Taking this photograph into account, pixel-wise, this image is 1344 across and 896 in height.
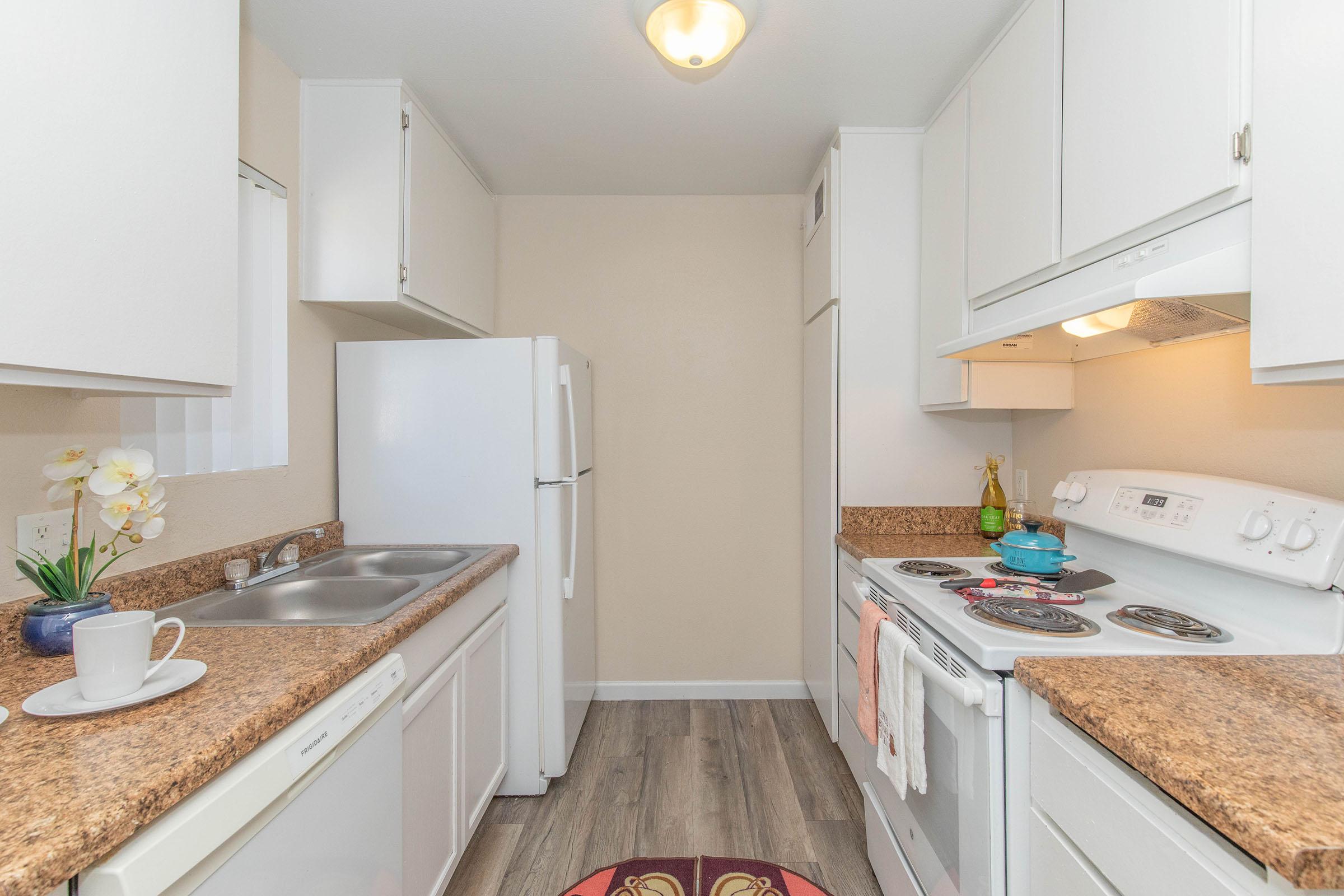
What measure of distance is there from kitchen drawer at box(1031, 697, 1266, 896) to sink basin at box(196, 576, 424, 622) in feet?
4.56

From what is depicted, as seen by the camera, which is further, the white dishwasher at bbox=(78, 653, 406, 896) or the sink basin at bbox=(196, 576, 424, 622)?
the sink basin at bbox=(196, 576, 424, 622)

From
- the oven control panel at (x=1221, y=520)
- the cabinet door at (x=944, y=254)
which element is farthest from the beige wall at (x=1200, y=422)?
the cabinet door at (x=944, y=254)

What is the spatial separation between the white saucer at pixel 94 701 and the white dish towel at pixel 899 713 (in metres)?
1.37

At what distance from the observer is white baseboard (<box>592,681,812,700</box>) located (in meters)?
3.07

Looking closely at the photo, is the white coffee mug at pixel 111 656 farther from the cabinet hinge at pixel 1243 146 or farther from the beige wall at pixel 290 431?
the cabinet hinge at pixel 1243 146

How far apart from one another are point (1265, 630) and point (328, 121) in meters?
2.82

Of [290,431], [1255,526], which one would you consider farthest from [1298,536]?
[290,431]

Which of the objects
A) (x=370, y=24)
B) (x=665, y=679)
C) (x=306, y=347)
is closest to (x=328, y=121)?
(x=370, y=24)

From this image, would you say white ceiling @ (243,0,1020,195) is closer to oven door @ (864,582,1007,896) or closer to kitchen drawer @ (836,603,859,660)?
oven door @ (864,582,1007,896)

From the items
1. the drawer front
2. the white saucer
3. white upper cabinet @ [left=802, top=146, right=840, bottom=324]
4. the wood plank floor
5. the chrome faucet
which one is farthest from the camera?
white upper cabinet @ [left=802, top=146, right=840, bottom=324]

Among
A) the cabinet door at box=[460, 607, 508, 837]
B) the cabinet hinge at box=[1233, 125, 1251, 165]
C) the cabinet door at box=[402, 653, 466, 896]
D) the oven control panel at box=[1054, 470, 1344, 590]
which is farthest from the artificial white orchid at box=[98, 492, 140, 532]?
the oven control panel at box=[1054, 470, 1344, 590]

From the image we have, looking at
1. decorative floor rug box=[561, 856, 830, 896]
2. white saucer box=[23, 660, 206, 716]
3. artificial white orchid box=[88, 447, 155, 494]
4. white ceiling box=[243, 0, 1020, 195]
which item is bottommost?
decorative floor rug box=[561, 856, 830, 896]

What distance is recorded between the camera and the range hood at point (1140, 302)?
1060mm

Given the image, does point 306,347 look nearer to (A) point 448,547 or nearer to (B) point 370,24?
(A) point 448,547
